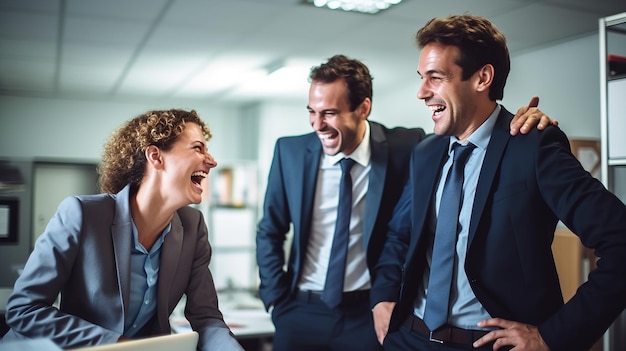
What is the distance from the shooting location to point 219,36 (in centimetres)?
423

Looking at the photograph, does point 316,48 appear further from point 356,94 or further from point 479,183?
point 479,183

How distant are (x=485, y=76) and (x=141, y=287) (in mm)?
1298

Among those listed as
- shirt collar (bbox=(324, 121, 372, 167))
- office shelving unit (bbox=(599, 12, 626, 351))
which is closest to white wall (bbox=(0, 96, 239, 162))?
shirt collar (bbox=(324, 121, 372, 167))

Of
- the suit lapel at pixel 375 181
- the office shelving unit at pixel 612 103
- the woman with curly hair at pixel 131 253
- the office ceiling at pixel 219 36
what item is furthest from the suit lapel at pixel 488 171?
the office ceiling at pixel 219 36

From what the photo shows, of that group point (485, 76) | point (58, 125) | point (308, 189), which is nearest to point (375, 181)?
point (308, 189)

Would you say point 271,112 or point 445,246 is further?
point 271,112

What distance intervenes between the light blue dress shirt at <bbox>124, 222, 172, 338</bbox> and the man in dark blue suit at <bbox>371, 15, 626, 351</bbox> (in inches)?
31.3

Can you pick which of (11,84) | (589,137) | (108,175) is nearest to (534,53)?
(589,137)

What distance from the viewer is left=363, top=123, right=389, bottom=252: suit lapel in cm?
225

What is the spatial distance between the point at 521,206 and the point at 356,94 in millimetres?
977

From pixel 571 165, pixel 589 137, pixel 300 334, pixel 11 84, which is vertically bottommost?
pixel 300 334

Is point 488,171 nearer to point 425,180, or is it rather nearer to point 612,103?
point 425,180

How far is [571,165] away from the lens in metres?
1.56

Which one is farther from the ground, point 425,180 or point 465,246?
point 425,180
